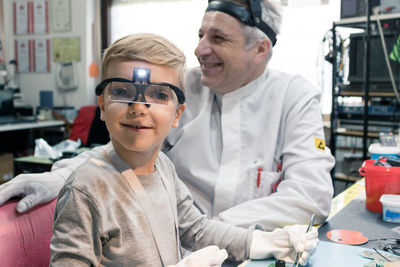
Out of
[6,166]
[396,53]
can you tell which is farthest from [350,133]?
[6,166]

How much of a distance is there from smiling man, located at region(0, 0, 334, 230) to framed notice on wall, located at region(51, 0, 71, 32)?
3870 mm

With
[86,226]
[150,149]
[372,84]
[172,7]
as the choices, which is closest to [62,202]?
[86,226]

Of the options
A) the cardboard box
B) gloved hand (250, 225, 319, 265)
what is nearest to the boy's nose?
gloved hand (250, 225, 319, 265)

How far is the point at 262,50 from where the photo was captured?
4.72 feet

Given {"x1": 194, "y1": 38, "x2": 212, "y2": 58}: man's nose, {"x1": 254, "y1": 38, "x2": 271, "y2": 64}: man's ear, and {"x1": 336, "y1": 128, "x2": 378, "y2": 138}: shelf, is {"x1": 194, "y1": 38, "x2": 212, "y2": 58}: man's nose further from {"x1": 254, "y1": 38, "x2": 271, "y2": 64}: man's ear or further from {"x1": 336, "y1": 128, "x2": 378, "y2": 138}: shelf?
{"x1": 336, "y1": 128, "x2": 378, "y2": 138}: shelf

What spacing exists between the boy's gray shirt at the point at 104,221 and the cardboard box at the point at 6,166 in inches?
144

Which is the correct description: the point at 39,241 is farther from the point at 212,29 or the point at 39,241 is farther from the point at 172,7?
the point at 172,7

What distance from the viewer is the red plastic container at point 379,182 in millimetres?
1189

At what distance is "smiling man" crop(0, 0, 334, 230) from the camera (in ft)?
4.24

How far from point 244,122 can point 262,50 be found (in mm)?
288

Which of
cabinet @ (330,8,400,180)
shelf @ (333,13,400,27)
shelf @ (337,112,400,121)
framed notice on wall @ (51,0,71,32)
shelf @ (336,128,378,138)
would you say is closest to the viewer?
shelf @ (333,13,400,27)

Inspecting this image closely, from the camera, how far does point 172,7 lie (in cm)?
448

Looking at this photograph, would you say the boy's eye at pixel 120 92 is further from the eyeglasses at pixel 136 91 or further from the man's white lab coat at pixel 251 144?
the man's white lab coat at pixel 251 144

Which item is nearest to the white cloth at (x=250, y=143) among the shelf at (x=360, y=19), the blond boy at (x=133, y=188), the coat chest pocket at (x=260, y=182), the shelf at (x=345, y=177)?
the coat chest pocket at (x=260, y=182)
